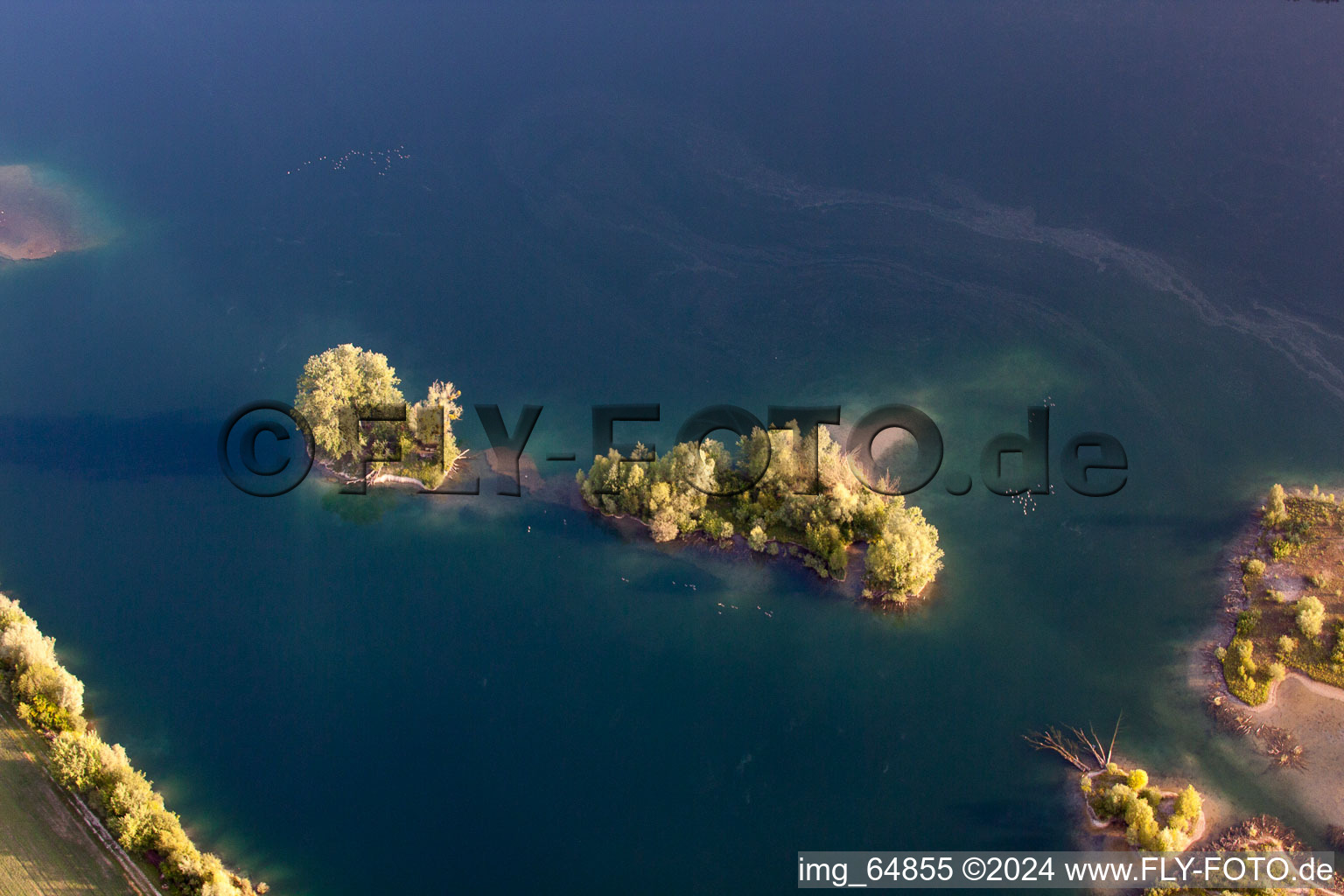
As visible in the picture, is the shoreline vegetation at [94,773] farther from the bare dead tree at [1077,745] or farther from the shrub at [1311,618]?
the shrub at [1311,618]

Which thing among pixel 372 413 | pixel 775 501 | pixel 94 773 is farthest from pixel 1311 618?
pixel 94 773

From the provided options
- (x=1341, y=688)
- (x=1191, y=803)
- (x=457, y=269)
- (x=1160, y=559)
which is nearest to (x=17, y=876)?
(x=457, y=269)

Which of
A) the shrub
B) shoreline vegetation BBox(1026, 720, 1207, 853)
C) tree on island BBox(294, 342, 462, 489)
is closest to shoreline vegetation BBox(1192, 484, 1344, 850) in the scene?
the shrub

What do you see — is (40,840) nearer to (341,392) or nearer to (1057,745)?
(341,392)

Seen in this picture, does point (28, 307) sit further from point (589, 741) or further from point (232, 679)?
point (589, 741)

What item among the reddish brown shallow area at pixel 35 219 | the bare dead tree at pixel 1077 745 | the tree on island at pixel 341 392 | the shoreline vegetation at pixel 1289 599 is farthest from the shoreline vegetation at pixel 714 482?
the reddish brown shallow area at pixel 35 219
